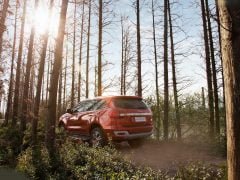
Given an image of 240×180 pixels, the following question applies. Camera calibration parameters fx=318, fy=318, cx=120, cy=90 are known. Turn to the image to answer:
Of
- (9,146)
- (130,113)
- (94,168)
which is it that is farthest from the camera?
(9,146)

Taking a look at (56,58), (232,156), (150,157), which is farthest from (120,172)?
(56,58)

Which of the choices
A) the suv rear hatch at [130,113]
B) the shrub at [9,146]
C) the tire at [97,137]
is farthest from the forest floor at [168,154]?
the shrub at [9,146]

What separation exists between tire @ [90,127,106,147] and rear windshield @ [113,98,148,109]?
109 centimetres

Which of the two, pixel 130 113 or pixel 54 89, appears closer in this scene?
pixel 130 113

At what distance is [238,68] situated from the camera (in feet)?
13.0

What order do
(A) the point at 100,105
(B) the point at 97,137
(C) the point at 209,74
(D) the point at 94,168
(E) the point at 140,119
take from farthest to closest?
(C) the point at 209,74, (A) the point at 100,105, (B) the point at 97,137, (E) the point at 140,119, (D) the point at 94,168

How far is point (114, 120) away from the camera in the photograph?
10.4 m

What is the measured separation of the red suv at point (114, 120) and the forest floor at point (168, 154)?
20.4 inches

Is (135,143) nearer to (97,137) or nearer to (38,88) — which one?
(97,137)

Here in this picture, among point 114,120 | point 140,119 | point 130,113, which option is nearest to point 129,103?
point 130,113

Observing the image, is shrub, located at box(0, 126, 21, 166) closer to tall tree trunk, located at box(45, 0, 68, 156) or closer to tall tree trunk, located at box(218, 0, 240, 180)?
tall tree trunk, located at box(45, 0, 68, 156)

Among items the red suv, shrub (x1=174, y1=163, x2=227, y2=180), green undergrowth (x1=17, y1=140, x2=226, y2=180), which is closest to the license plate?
the red suv

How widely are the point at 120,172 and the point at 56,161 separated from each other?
295 centimetres

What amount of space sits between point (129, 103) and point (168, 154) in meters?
2.13
